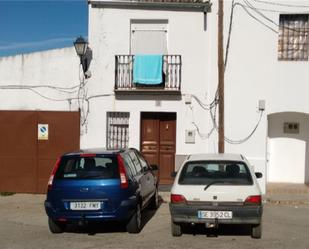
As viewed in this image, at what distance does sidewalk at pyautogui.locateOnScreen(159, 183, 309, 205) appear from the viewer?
538 inches

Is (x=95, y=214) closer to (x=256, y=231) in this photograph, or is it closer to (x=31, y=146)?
(x=256, y=231)

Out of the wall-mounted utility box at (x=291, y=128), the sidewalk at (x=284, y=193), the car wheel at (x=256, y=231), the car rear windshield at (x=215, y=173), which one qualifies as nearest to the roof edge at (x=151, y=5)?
the wall-mounted utility box at (x=291, y=128)

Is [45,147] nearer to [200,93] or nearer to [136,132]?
[136,132]

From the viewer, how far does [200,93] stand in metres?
15.5

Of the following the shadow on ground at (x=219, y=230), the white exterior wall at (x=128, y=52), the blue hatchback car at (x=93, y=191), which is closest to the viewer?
the blue hatchback car at (x=93, y=191)

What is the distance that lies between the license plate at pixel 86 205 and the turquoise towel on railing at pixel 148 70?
6.70 metres

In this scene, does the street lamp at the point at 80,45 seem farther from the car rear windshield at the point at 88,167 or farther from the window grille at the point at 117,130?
the car rear windshield at the point at 88,167

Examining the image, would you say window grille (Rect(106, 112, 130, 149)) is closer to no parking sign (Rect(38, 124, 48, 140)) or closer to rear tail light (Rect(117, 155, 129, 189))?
no parking sign (Rect(38, 124, 48, 140))

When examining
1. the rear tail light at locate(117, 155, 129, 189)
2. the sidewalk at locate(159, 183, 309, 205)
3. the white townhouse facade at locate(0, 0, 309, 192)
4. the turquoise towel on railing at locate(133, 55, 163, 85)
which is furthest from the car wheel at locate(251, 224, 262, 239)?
the turquoise towel on railing at locate(133, 55, 163, 85)

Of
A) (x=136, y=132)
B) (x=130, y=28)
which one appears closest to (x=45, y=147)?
(x=136, y=132)

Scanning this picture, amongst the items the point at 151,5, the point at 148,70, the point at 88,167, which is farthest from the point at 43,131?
the point at 88,167

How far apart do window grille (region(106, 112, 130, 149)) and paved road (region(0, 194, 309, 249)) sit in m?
4.17

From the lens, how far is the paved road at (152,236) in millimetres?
8758

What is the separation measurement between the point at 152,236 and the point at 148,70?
6.84 metres
